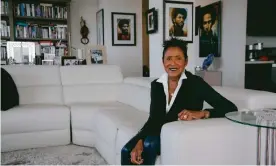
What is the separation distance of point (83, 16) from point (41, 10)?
3.15ft

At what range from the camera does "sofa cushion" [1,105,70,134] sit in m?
2.47

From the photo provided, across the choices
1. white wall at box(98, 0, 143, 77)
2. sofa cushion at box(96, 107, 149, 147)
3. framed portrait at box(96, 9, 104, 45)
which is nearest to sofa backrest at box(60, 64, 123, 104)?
sofa cushion at box(96, 107, 149, 147)

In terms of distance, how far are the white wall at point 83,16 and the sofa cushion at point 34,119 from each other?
3635 millimetres

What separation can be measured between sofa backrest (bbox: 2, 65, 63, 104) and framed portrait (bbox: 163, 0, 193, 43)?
1.68m

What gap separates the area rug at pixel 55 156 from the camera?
226 centimetres

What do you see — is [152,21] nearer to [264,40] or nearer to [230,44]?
[230,44]

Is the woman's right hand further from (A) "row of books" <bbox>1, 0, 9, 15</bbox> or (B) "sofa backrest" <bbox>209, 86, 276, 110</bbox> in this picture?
(A) "row of books" <bbox>1, 0, 9, 15</bbox>

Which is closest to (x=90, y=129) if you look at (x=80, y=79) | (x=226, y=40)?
(x=80, y=79)

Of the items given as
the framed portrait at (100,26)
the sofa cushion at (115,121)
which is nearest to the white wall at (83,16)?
the framed portrait at (100,26)

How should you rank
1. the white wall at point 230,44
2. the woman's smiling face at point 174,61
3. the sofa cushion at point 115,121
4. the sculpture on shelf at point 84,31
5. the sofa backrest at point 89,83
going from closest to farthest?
1. the woman's smiling face at point 174,61
2. the sofa cushion at point 115,121
3. the sofa backrest at point 89,83
4. the white wall at point 230,44
5. the sculpture on shelf at point 84,31

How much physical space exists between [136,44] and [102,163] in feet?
11.9

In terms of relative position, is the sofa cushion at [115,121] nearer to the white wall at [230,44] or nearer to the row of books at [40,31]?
the white wall at [230,44]

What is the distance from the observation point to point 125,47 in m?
5.50

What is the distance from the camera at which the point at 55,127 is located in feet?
8.70
